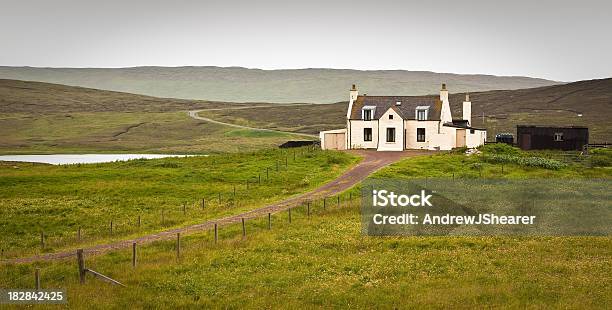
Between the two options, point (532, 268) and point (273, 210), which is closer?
point (532, 268)

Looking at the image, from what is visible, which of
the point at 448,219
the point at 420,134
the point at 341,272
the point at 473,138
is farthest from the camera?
the point at 473,138

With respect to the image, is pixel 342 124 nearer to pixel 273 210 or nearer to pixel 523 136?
pixel 523 136

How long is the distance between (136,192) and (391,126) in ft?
118

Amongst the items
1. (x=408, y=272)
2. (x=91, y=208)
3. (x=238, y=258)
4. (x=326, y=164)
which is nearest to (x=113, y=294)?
(x=238, y=258)

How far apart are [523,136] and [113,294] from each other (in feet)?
225

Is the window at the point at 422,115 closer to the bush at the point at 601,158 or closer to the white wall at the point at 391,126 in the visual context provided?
the white wall at the point at 391,126

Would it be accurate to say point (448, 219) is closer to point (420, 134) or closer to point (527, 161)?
point (527, 161)

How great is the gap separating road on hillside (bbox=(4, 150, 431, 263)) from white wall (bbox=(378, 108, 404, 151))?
2447 millimetres

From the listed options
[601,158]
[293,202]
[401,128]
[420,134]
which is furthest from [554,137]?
[293,202]

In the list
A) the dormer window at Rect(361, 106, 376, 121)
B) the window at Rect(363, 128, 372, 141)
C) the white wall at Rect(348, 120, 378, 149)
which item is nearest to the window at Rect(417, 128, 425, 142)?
the white wall at Rect(348, 120, 378, 149)

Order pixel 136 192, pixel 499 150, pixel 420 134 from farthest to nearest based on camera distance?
1. pixel 420 134
2. pixel 499 150
3. pixel 136 192

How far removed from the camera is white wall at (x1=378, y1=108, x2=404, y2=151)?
77812 millimetres

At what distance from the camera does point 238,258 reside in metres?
29.0

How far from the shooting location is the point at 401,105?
3223 inches
